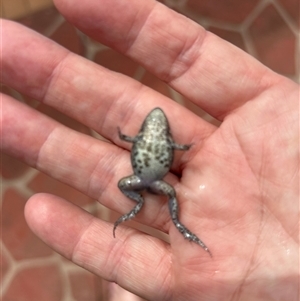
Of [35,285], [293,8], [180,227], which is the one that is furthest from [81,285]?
[293,8]

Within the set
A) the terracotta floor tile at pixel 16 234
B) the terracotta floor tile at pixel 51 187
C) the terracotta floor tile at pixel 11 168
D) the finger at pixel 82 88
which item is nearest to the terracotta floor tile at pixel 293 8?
the finger at pixel 82 88

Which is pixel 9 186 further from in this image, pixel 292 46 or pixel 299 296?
pixel 292 46

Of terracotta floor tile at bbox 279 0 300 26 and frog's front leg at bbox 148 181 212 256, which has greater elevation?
terracotta floor tile at bbox 279 0 300 26

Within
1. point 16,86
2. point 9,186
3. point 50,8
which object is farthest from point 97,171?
point 50,8

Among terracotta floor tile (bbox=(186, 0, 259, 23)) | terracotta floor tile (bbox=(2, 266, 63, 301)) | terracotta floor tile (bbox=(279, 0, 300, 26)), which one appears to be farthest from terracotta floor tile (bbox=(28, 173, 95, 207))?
terracotta floor tile (bbox=(279, 0, 300, 26))

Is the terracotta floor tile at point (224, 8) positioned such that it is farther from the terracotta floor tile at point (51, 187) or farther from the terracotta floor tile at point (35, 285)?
the terracotta floor tile at point (35, 285)

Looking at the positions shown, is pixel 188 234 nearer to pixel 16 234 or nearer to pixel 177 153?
pixel 177 153

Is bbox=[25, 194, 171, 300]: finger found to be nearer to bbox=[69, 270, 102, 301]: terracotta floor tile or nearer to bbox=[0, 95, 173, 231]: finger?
bbox=[0, 95, 173, 231]: finger
